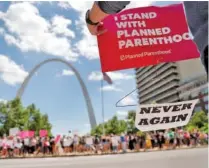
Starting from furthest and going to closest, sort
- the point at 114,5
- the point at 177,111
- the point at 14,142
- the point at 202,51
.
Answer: the point at 14,142, the point at 177,111, the point at 114,5, the point at 202,51

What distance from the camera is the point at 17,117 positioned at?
2600 cm

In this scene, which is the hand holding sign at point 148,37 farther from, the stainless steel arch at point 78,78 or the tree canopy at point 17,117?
the stainless steel arch at point 78,78

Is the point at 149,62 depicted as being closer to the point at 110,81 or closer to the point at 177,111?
the point at 110,81

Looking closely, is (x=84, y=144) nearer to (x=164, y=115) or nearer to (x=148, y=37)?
(x=164, y=115)

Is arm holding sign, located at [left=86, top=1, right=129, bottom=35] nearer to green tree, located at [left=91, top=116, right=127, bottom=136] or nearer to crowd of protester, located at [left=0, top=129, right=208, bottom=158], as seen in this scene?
crowd of protester, located at [left=0, top=129, right=208, bottom=158]

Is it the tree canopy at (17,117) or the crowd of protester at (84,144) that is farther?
the tree canopy at (17,117)

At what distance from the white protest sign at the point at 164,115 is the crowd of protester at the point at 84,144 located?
7415 mm

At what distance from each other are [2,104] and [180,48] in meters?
23.1

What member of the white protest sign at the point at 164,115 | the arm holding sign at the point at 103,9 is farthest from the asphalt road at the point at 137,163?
the arm holding sign at the point at 103,9

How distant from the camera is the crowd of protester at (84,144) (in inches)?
411

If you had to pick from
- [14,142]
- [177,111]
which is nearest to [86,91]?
[14,142]

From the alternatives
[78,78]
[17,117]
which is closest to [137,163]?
[17,117]

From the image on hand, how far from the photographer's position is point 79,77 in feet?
104

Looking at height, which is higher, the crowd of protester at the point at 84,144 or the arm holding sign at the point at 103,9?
the crowd of protester at the point at 84,144
